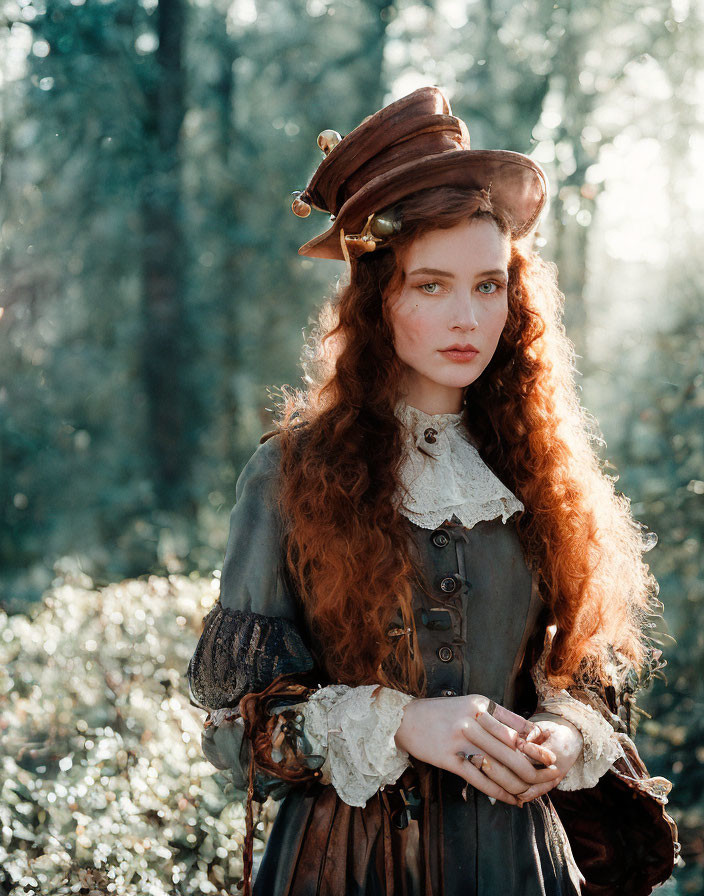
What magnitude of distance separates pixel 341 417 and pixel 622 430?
11.1 feet

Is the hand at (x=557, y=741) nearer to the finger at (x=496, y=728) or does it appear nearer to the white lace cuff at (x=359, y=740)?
the finger at (x=496, y=728)

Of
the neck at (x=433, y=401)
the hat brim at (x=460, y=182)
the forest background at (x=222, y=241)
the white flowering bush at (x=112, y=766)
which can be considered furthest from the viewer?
the forest background at (x=222, y=241)

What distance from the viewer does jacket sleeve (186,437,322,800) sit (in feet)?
4.37

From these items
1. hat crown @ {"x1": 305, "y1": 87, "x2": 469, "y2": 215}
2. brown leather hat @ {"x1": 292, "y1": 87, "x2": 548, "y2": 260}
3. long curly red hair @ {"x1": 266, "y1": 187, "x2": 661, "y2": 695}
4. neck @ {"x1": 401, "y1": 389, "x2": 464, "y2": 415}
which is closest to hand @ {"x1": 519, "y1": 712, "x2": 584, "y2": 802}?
long curly red hair @ {"x1": 266, "y1": 187, "x2": 661, "y2": 695}

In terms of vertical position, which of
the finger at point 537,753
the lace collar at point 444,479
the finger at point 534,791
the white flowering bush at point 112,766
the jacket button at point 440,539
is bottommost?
the white flowering bush at point 112,766

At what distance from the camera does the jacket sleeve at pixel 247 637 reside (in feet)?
4.37

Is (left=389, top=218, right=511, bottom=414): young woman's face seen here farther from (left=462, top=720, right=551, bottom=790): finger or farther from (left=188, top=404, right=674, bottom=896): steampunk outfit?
(left=462, top=720, right=551, bottom=790): finger

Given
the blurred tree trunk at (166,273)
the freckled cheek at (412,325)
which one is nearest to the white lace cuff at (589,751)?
the freckled cheek at (412,325)

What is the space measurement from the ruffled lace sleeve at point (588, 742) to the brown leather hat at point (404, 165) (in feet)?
2.66

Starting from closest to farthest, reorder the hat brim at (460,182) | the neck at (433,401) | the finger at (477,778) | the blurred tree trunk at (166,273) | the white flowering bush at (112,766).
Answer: the finger at (477,778)
the hat brim at (460,182)
the neck at (433,401)
the white flowering bush at (112,766)
the blurred tree trunk at (166,273)

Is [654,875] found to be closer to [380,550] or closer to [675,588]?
[380,550]

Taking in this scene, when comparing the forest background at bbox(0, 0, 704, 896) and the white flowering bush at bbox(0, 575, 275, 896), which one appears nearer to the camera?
the white flowering bush at bbox(0, 575, 275, 896)

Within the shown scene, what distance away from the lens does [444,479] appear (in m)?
1.48

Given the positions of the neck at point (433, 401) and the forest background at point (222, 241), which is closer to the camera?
the neck at point (433, 401)
